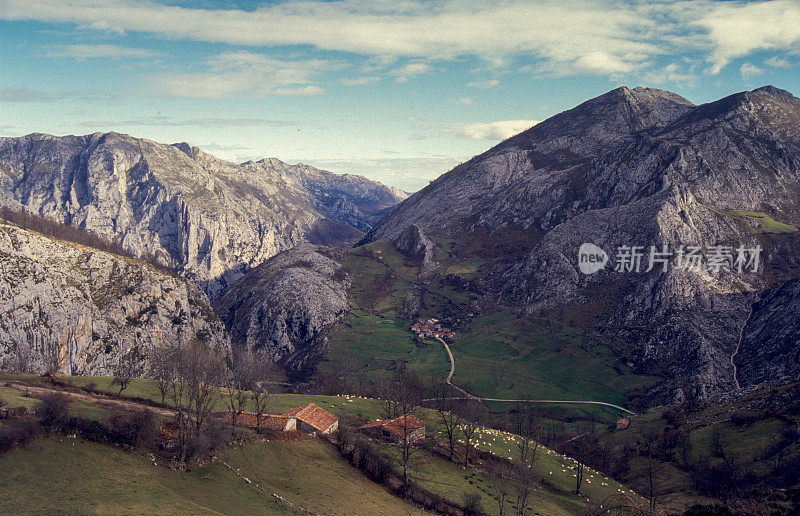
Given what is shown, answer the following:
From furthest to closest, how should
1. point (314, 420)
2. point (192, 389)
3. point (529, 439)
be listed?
point (529, 439)
point (314, 420)
point (192, 389)

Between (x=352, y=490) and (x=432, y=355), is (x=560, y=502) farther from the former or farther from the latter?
(x=432, y=355)

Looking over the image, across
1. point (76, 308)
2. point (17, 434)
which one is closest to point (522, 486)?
point (17, 434)

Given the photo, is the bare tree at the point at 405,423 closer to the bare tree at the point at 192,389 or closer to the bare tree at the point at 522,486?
the bare tree at the point at 522,486

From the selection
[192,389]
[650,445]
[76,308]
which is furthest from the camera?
[76,308]

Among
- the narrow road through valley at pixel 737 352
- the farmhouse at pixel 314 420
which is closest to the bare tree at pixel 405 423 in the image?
the farmhouse at pixel 314 420

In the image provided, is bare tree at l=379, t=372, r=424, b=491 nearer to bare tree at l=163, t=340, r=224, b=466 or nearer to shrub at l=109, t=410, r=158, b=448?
bare tree at l=163, t=340, r=224, b=466

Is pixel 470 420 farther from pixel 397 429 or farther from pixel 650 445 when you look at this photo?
pixel 650 445

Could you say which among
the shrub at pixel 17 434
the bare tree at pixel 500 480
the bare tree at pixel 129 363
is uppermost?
the shrub at pixel 17 434
